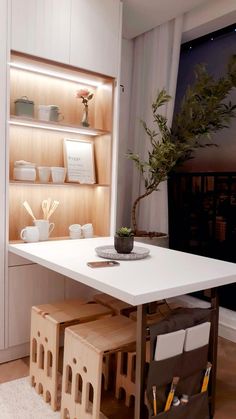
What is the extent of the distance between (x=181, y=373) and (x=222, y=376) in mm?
839

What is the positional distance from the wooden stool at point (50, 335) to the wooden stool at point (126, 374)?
0.87ft

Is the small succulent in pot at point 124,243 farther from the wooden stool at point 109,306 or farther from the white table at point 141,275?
the wooden stool at point 109,306

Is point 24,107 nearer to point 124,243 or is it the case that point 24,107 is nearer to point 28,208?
point 28,208

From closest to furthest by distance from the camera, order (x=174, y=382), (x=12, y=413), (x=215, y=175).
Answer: (x=174, y=382), (x=12, y=413), (x=215, y=175)

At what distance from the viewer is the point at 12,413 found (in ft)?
6.15

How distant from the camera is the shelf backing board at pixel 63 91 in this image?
262cm

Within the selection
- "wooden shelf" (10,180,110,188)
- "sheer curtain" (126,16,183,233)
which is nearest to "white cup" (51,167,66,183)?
"wooden shelf" (10,180,110,188)

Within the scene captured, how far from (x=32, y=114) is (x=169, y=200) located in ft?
5.01

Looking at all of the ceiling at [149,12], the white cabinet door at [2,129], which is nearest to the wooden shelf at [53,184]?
the white cabinet door at [2,129]

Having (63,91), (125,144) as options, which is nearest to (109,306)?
(63,91)

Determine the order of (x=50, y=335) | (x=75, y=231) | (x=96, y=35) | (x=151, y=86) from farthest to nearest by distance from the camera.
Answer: (x=151, y=86) < (x=75, y=231) < (x=96, y=35) < (x=50, y=335)

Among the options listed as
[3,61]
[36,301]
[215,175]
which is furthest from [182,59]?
[36,301]

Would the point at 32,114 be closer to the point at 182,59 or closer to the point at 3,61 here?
the point at 3,61

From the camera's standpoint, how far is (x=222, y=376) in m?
2.30
